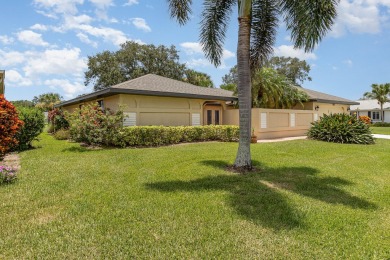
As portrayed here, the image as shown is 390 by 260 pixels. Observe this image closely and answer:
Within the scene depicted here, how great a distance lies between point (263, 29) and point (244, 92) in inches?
125

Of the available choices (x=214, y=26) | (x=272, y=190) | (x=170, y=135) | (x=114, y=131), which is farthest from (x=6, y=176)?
(x=170, y=135)

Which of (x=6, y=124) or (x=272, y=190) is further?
(x=6, y=124)

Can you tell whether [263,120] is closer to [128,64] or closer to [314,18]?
[314,18]

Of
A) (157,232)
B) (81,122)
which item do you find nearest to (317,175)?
(157,232)

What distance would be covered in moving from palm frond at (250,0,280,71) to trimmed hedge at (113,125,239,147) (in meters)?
6.45

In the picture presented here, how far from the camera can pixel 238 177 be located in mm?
7645

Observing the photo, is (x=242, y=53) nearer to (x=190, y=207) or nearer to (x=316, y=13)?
(x=316, y=13)

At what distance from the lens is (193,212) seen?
4980 mm

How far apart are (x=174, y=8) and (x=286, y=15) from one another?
384 cm

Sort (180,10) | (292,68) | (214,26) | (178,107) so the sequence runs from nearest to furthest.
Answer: (180,10)
(214,26)
(178,107)
(292,68)

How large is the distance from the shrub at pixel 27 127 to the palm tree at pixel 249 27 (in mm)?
9034

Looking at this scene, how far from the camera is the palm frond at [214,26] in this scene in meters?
9.83

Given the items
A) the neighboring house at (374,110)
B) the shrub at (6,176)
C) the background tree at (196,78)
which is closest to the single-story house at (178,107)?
the shrub at (6,176)

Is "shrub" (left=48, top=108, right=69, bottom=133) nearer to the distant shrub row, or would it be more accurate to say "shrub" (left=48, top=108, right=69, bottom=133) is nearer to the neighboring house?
the distant shrub row
